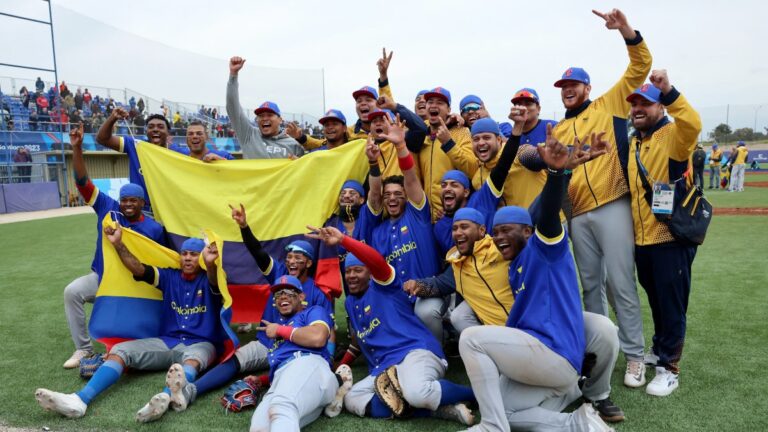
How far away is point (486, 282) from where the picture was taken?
409 cm

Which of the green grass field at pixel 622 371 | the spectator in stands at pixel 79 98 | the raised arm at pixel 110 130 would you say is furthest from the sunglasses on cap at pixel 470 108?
the spectator in stands at pixel 79 98

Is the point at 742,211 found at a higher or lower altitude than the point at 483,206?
lower

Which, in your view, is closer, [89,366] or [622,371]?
[622,371]

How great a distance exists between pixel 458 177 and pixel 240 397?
261cm

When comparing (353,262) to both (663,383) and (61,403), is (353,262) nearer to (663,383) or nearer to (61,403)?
(61,403)

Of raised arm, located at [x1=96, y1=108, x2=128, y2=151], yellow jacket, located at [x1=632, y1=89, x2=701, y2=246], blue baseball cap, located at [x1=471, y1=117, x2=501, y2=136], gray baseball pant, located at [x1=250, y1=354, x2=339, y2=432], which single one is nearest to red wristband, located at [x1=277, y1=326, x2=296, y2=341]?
gray baseball pant, located at [x1=250, y1=354, x2=339, y2=432]

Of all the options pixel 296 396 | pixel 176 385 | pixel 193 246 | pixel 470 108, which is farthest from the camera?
pixel 470 108

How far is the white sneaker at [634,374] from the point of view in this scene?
166 inches

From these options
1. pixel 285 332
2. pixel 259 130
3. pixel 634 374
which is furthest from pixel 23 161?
pixel 634 374

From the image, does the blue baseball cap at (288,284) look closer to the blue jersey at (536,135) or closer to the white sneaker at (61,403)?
the white sneaker at (61,403)

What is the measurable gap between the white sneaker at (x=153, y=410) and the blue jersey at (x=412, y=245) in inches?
83.8

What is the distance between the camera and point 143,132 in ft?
93.6

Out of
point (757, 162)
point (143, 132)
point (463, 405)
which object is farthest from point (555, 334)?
point (757, 162)

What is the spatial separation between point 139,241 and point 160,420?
2040 mm
